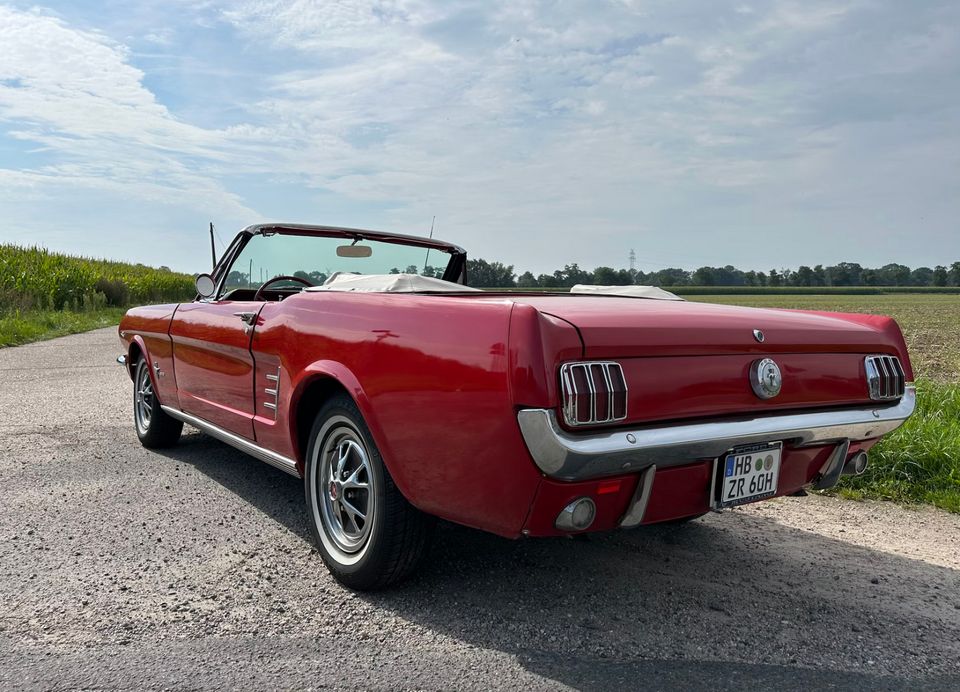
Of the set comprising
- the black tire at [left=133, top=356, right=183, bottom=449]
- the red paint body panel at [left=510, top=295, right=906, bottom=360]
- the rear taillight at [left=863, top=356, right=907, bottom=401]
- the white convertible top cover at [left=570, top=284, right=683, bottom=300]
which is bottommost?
the black tire at [left=133, top=356, right=183, bottom=449]

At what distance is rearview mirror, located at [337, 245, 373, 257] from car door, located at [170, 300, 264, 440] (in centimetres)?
74

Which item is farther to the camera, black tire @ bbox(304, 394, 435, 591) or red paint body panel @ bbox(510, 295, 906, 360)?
black tire @ bbox(304, 394, 435, 591)

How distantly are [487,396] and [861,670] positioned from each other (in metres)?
1.43

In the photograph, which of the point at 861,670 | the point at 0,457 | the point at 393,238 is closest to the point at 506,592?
the point at 861,670

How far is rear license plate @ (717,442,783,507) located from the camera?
255 cm

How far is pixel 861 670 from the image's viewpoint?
7.82 feet

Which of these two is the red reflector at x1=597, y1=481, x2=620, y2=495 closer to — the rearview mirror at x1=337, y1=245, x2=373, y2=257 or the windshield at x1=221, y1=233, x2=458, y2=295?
the windshield at x1=221, y1=233, x2=458, y2=295

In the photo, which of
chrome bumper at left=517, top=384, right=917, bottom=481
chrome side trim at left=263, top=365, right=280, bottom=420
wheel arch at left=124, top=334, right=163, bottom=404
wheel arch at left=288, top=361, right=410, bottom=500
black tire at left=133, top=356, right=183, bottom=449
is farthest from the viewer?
black tire at left=133, top=356, right=183, bottom=449

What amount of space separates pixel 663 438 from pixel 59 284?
2059 centimetres

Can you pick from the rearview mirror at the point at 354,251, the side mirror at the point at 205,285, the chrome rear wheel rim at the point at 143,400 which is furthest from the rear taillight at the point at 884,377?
the chrome rear wheel rim at the point at 143,400

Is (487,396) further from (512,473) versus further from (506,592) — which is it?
(506,592)

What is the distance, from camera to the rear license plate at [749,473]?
2553mm

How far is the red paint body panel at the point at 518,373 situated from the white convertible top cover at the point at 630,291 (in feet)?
2.05

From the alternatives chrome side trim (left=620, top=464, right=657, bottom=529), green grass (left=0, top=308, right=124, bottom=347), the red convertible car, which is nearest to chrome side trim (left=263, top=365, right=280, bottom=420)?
the red convertible car
